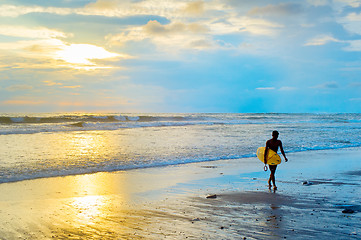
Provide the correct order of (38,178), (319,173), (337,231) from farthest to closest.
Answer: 1. (319,173)
2. (38,178)
3. (337,231)

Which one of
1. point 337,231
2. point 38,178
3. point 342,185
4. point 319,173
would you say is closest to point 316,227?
point 337,231

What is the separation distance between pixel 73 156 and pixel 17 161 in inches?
92.5

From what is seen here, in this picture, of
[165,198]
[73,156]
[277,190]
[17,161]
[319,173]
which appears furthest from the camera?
[73,156]

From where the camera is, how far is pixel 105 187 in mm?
8891

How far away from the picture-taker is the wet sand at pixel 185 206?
529 cm

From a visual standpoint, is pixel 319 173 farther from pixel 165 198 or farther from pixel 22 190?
pixel 22 190

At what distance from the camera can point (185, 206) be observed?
22.5 feet

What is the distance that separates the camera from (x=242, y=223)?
5.65 metres

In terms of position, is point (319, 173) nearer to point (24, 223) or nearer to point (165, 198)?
point (165, 198)

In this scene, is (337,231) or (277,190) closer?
(337,231)

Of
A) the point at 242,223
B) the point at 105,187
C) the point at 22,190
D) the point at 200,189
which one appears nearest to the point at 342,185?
the point at 200,189

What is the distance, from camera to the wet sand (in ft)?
17.4

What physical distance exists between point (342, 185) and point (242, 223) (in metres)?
4.70

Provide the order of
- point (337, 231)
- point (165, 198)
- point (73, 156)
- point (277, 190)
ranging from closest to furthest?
point (337, 231), point (165, 198), point (277, 190), point (73, 156)
